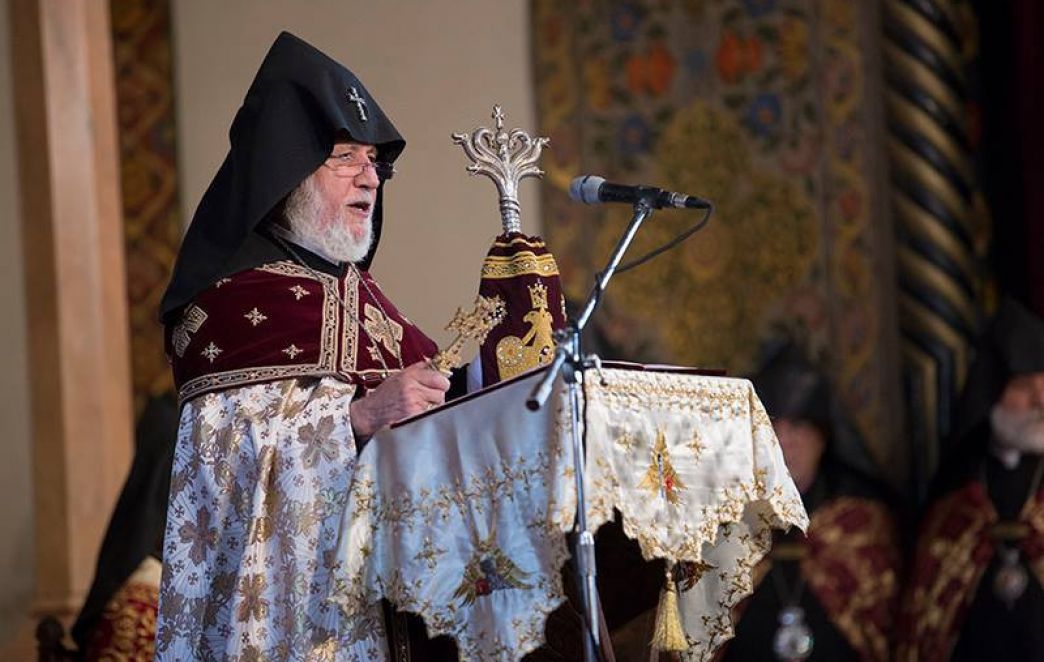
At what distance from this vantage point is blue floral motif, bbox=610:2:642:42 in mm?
8594

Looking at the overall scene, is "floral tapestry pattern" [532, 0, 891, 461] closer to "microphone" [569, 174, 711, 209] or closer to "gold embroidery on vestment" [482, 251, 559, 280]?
"gold embroidery on vestment" [482, 251, 559, 280]

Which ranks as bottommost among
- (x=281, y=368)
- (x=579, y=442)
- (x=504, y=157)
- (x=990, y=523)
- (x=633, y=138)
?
(x=990, y=523)

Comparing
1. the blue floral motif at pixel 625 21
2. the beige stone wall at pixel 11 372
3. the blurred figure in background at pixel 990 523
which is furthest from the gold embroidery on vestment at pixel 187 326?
the blue floral motif at pixel 625 21

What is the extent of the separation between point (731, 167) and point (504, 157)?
447cm

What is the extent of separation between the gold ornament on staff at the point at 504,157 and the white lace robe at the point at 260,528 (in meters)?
0.56

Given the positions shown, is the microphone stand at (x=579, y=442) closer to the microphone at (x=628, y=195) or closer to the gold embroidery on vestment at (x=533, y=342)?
the microphone at (x=628, y=195)

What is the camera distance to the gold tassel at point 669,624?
12.2 feet

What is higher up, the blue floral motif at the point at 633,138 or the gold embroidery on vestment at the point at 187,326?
the blue floral motif at the point at 633,138

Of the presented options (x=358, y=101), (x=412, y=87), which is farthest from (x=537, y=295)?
(x=412, y=87)

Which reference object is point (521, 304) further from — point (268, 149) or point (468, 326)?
point (268, 149)

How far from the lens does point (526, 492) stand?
353 centimetres

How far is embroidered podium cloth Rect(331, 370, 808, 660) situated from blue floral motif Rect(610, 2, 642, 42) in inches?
197

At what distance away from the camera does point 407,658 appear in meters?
4.00

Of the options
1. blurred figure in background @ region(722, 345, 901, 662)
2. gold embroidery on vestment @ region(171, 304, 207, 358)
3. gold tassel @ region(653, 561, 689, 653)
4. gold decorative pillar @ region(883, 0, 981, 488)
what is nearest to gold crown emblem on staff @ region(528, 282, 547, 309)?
gold tassel @ region(653, 561, 689, 653)
